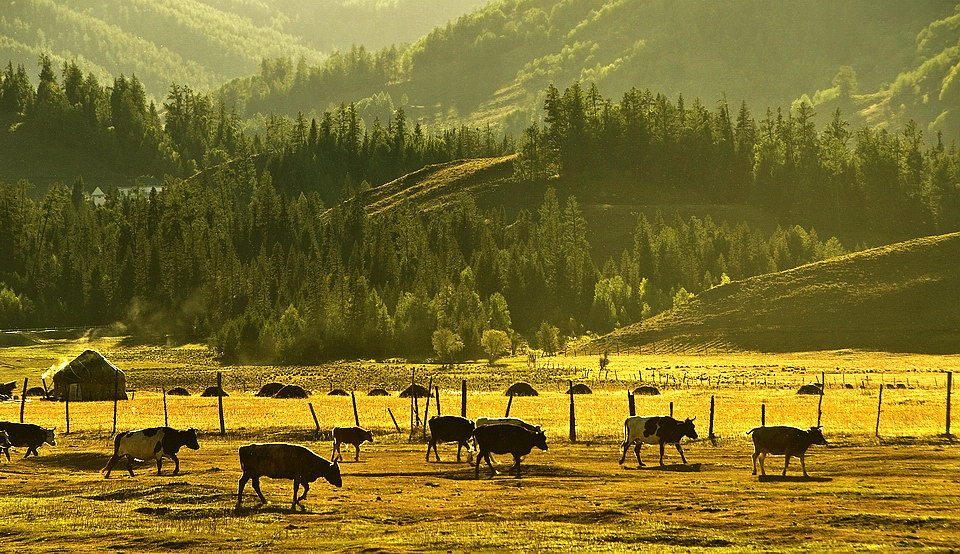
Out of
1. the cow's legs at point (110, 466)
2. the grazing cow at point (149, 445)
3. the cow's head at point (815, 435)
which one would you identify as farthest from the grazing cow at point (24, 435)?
the cow's head at point (815, 435)

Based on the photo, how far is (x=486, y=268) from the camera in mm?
186375

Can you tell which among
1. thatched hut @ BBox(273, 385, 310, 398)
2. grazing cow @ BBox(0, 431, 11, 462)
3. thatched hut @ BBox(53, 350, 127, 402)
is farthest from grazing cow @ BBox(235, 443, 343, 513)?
thatched hut @ BBox(53, 350, 127, 402)

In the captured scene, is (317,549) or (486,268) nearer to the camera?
(317,549)

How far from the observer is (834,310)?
6270 inches

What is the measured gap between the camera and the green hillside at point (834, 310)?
149 metres

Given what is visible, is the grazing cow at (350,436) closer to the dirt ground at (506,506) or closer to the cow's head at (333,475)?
the dirt ground at (506,506)

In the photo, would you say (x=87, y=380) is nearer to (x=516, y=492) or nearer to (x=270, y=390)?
(x=270, y=390)

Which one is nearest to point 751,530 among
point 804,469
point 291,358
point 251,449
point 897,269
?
point 804,469

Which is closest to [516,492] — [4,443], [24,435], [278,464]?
[278,464]

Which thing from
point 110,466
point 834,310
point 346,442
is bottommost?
point 110,466

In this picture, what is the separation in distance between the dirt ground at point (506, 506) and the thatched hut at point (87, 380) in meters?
38.6

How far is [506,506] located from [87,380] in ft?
188

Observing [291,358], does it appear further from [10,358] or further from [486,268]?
[486,268]

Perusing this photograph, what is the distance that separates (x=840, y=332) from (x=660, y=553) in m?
131
